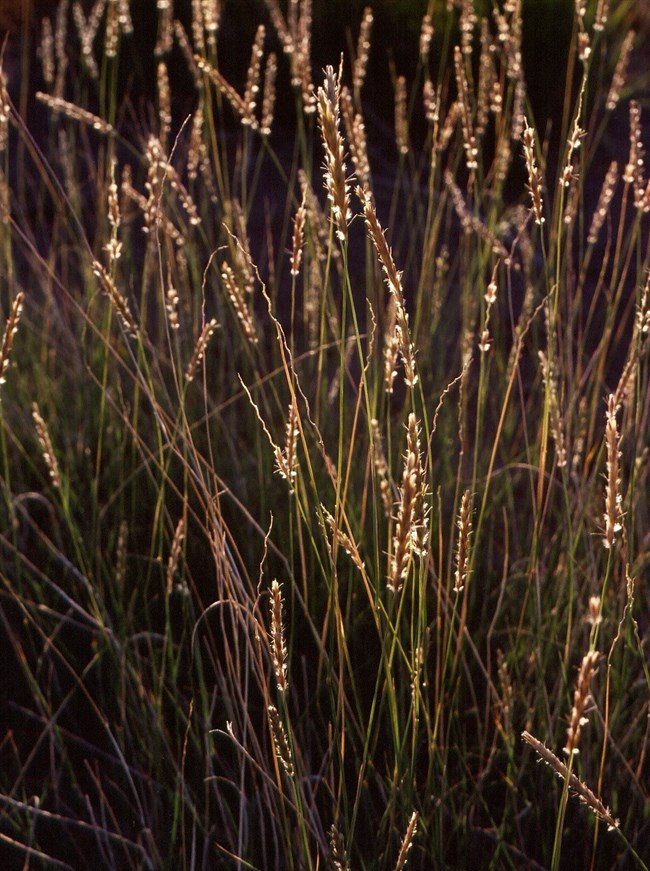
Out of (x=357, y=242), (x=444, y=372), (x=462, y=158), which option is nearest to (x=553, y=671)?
(x=444, y=372)

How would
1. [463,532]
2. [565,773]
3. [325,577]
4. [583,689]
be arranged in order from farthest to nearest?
[325,577]
[463,532]
[565,773]
[583,689]

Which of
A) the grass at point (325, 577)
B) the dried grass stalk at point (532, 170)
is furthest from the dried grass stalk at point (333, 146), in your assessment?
the dried grass stalk at point (532, 170)

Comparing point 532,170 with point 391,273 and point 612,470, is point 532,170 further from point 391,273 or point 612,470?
point 612,470

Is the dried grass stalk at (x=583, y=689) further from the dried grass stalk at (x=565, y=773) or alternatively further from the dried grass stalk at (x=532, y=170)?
the dried grass stalk at (x=532, y=170)

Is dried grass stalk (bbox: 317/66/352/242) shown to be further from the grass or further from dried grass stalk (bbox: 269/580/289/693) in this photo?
dried grass stalk (bbox: 269/580/289/693)

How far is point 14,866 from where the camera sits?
1.60m

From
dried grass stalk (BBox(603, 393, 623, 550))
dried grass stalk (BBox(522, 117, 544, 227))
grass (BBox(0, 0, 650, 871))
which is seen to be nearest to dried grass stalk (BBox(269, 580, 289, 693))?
grass (BBox(0, 0, 650, 871))

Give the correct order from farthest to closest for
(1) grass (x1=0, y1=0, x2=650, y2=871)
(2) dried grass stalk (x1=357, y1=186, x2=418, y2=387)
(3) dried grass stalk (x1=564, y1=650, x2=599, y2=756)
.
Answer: (1) grass (x1=0, y1=0, x2=650, y2=871) < (2) dried grass stalk (x1=357, y1=186, x2=418, y2=387) < (3) dried grass stalk (x1=564, y1=650, x2=599, y2=756)

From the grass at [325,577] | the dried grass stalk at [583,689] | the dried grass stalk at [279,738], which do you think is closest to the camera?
the dried grass stalk at [583,689]

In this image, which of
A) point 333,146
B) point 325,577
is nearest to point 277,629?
point 325,577

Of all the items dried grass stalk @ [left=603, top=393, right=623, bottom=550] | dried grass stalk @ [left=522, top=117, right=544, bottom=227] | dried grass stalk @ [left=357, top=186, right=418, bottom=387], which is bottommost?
dried grass stalk @ [left=603, top=393, right=623, bottom=550]

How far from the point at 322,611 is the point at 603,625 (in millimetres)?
458

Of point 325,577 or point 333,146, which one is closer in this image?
point 333,146

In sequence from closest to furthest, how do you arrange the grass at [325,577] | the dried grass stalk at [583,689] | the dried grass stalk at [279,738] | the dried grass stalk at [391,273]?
the dried grass stalk at [583,689] < the dried grass stalk at [391,273] < the dried grass stalk at [279,738] < the grass at [325,577]
